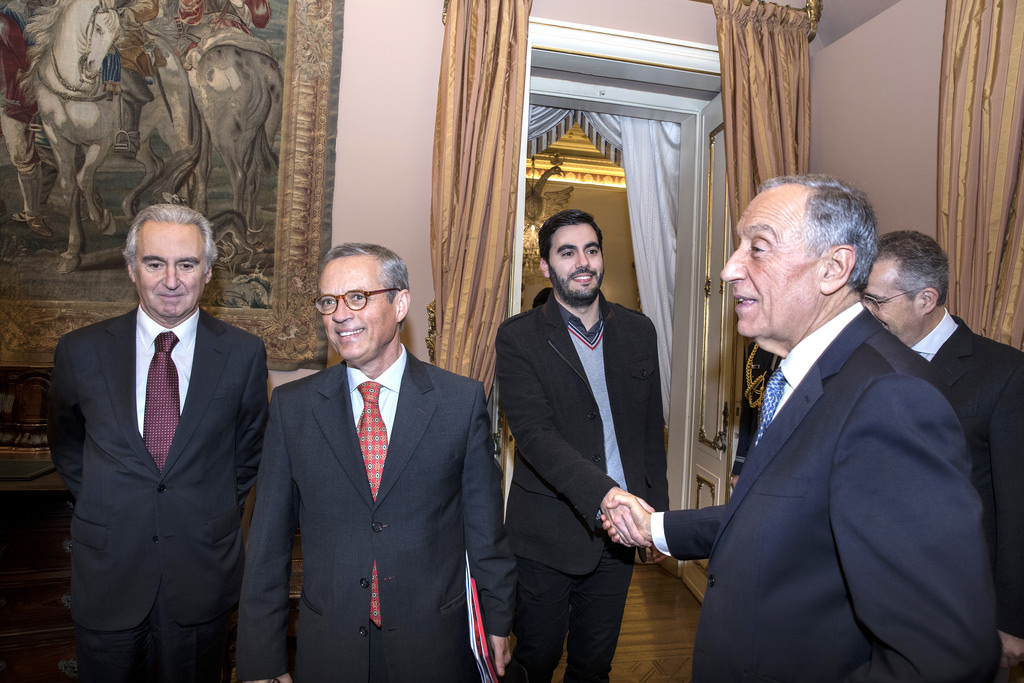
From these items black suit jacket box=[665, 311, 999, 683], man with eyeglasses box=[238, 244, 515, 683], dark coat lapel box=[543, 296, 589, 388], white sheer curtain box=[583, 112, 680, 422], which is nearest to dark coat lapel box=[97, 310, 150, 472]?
man with eyeglasses box=[238, 244, 515, 683]

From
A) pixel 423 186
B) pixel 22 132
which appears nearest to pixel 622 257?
pixel 423 186

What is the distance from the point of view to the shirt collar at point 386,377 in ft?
6.13

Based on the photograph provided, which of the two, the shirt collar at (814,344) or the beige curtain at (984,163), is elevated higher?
the beige curtain at (984,163)

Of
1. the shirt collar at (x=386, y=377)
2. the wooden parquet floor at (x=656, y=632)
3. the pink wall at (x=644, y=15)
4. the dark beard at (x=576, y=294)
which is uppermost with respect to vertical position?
the pink wall at (x=644, y=15)

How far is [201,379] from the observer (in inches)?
85.9

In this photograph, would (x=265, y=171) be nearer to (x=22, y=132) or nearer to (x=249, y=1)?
(x=249, y=1)

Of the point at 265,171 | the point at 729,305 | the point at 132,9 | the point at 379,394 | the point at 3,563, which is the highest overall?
the point at 132,9

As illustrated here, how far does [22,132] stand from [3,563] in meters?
2.00

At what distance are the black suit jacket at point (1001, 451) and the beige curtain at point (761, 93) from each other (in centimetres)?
196

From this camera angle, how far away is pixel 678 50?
3.90 m

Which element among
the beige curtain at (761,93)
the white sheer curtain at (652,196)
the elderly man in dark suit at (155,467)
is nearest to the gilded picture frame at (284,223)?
the elderly man in dark suit at (155,467)

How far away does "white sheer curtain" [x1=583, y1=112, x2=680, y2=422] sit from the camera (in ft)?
17.3

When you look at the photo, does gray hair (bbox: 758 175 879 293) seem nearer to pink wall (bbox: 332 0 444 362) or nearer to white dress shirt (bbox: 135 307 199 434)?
white dress shirt (bbox: 135 307 199 434)

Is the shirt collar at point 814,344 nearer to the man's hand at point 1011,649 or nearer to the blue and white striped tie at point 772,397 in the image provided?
the blue and white striped tie at point 772,397
